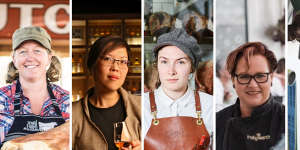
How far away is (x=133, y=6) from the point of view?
478 cm

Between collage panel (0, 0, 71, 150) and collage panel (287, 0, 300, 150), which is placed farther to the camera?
collage panel (287, 0, 300, 150)

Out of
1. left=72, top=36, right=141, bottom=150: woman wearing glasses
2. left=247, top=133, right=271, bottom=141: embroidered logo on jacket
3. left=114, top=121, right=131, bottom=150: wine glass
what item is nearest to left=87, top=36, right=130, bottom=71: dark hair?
left=72, top=36, right=141, bottom=150: woman wearing glasses

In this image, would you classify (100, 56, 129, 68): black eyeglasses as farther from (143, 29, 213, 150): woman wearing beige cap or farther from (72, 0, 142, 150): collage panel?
(143, 29, 213, 150): woman wearing beige cap

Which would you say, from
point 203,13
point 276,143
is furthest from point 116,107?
point 276,143

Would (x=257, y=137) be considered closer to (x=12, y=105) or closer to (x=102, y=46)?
(x=102, y=46)

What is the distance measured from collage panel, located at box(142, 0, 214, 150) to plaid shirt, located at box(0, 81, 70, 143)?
93cm

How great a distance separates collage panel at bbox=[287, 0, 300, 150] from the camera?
16.3 feet

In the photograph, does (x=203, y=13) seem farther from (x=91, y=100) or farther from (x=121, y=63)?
(x=91, y=100)

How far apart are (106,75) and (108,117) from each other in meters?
0.49

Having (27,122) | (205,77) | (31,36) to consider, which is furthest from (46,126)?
(205,77)

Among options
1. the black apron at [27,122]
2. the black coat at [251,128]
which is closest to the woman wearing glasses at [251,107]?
the black coat at [251,128]

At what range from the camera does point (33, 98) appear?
459 cm

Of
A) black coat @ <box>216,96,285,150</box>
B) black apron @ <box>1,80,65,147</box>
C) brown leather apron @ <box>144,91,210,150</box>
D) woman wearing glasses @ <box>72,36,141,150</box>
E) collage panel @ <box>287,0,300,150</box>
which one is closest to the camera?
black apron @ <box>1,80,65,147</box>

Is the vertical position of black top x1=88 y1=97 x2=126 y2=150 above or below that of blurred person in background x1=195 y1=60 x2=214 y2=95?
below
